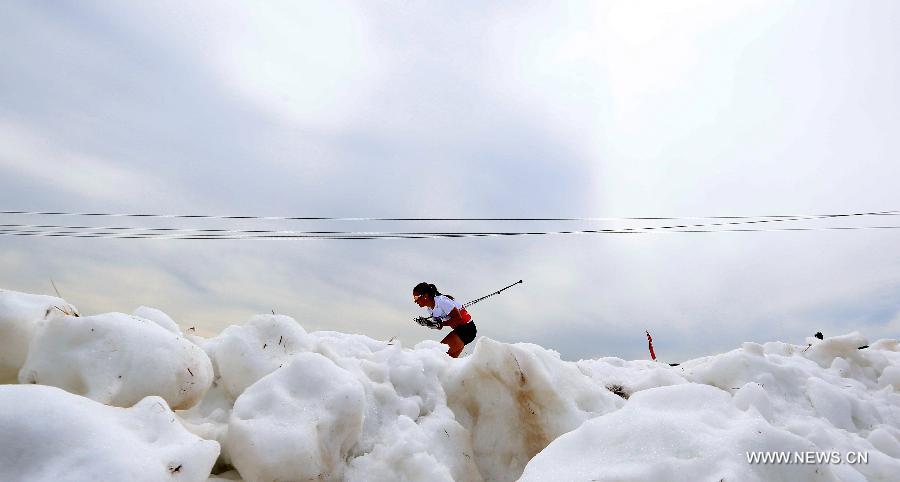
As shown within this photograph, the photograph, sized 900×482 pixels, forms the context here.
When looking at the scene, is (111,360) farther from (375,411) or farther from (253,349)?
(375,411)

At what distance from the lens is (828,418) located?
155 inches

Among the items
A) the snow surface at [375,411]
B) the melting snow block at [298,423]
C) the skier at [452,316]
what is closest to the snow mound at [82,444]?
the snow surface at [375,411]

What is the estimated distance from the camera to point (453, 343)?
1019cm

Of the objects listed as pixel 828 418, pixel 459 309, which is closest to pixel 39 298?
pixel 828 418

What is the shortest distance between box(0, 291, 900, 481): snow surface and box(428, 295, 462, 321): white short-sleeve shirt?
19.1 feet

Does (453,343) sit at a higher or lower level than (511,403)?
lower

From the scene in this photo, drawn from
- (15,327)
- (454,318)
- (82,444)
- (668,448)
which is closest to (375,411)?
(82,444)

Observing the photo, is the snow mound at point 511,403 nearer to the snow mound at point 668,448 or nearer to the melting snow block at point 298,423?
the melting snow block at point 298,423

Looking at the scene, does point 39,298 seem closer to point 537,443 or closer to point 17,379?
point 17,379

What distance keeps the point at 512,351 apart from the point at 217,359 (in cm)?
200

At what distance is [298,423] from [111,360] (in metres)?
1.08

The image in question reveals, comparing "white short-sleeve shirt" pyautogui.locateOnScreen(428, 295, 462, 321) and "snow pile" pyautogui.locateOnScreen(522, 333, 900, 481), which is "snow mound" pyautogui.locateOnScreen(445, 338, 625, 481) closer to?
"snow pile" pyautogui.locateOnScreen(522, 333, 900, 481)

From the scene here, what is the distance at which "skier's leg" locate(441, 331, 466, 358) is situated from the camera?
9.94 meters

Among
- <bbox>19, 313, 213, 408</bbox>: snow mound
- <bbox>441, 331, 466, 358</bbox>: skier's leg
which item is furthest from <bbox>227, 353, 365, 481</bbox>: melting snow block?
<bbox>441, 331, 466, 358</bbox>: skier's leg
